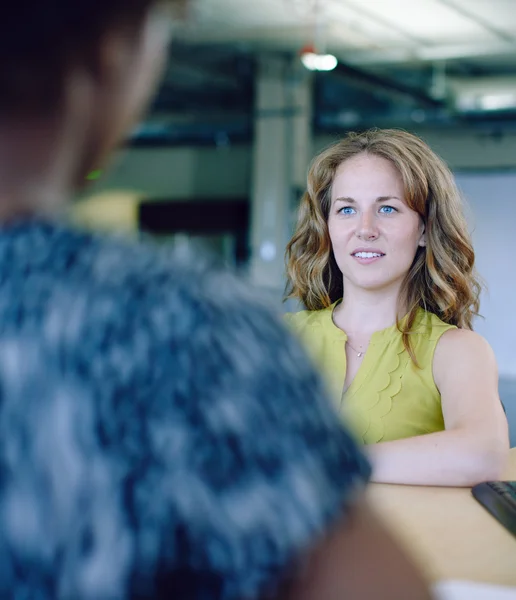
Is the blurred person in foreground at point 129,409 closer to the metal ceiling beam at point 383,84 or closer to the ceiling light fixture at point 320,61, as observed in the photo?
the ceiling light fixture at point 320,61

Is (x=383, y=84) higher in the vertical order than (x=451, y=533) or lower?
higher

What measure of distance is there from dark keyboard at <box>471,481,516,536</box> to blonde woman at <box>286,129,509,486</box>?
0.93ft

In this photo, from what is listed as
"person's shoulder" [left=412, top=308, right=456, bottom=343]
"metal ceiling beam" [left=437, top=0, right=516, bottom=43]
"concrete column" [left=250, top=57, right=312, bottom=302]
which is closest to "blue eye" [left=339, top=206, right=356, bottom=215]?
"person's shoulder" [left=412, top=308, right=456, bottom=343]

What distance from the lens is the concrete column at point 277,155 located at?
9250mm

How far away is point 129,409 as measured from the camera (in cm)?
45

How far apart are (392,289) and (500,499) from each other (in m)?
0.81

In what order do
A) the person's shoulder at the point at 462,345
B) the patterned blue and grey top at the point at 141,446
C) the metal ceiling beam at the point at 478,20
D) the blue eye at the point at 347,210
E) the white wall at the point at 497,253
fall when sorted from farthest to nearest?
the white wall at the point at 497,253, the metal ceiling beam at the point at 478,20, the blue eye at the point at 347,210, the person's shoulder at the point at 462,345, the patterned blue and grey top at the point at 141,446

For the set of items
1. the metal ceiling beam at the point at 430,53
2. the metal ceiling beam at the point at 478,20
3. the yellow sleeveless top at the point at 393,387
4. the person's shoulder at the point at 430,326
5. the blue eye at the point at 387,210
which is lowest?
the yellow sleeveless top at the point at 393,387

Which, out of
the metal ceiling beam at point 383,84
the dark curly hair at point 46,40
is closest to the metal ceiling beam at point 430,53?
the metal ceiling beam at point 383,84

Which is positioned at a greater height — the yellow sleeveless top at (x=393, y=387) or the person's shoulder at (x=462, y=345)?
the person's shoulder at (x=462, y=345)

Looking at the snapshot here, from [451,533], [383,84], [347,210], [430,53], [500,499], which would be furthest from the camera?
[430,53]

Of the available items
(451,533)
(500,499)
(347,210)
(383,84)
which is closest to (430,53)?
(383,84)

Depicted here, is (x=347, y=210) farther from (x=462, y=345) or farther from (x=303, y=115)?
(x=303, y=115)

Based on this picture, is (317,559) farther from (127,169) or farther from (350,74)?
(127,169)
